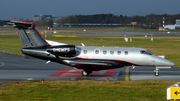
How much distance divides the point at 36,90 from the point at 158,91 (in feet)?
27.6

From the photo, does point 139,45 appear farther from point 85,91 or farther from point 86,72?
point 85,91

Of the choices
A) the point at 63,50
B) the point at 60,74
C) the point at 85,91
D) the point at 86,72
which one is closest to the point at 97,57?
the point at 86,72

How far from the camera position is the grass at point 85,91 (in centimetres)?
1573

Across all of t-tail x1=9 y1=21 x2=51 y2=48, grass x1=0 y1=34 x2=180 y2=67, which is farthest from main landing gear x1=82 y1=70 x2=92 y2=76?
grass x1=0 y1=34 x2=180 y2=67

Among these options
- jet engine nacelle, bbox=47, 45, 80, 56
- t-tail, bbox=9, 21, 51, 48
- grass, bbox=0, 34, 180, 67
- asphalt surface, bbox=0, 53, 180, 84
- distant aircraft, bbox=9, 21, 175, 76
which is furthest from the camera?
grass, bbox=0, 34, 180, 67

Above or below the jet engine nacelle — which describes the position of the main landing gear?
below

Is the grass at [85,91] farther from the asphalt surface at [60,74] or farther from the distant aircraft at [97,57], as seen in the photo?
the distant aircraft at [97,57]

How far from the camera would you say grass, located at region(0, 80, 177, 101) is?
51.6 feet

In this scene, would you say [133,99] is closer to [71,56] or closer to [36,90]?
[36,90]

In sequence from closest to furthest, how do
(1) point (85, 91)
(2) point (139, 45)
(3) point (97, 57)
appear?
1. (1) point (85, 91)
2. (3) point (97, 57)
3. (2) point (139, 45)

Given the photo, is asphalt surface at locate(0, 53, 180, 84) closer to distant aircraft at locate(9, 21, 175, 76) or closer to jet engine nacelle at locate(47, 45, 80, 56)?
distant aircraft at locate(9, 21, 175, 76)

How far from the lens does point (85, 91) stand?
17625mm

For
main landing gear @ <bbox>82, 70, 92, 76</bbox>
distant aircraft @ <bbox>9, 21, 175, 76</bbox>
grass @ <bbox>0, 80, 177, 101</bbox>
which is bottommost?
main landing gear @ <bbox>82, 70, 92, 76</bbox>

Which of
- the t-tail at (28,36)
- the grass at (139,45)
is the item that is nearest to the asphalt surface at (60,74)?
the t-tail at (28,36)
